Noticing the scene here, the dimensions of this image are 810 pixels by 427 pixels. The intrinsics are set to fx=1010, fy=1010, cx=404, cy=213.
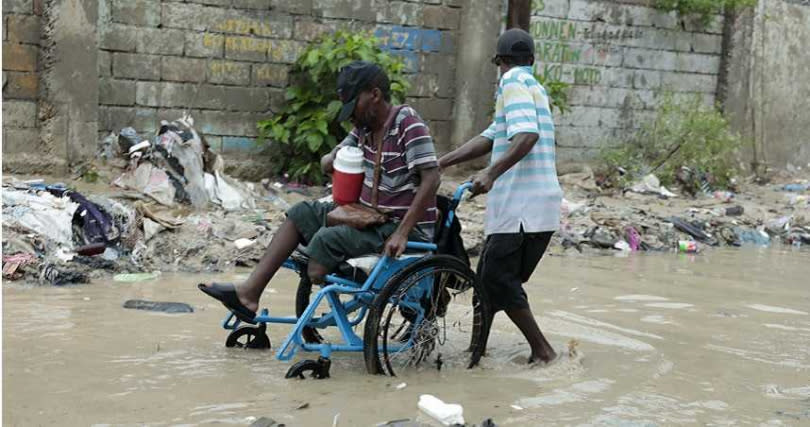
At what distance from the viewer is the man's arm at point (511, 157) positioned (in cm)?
466

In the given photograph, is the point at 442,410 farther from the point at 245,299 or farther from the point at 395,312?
the point at 245,299

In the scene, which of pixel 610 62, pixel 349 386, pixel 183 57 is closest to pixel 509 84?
pixel 349 386

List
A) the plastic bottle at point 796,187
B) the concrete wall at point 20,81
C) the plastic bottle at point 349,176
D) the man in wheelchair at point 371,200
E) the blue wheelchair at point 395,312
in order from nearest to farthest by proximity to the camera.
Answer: the blue wheelchair at point 395,312
the man in wheelchair at point 371,200
the plastic bottle at point 349,176
the concrete wall at point 20,81
the plastic bottle at point 796,187

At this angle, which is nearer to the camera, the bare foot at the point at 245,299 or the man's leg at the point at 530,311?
the bare foot at the point at 245,299

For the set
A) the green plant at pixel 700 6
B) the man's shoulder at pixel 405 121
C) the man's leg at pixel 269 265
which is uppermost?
the green plant at pixel 700 6

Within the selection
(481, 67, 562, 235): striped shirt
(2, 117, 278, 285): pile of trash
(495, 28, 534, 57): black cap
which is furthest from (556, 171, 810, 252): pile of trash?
(495, 28, 534, 57): black cap

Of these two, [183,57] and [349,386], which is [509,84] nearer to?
[349,386]

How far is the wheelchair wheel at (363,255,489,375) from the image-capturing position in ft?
14.9

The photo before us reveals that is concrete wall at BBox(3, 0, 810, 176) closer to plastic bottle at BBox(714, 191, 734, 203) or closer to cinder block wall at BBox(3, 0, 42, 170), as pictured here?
cinder block wall at BBox(3, 0, 42, 170)

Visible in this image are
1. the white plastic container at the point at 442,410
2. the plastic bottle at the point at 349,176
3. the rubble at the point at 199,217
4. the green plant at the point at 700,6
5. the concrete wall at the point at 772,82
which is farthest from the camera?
the concrete wall at the point at 772,82

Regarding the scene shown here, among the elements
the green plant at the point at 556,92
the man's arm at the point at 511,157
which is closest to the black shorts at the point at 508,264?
the man's arm at the point at 511,157

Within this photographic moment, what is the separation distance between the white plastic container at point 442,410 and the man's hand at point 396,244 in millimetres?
717

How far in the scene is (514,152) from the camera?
15.3ft

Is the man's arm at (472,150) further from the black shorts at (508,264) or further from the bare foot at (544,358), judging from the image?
the bare foot at (544,358)
